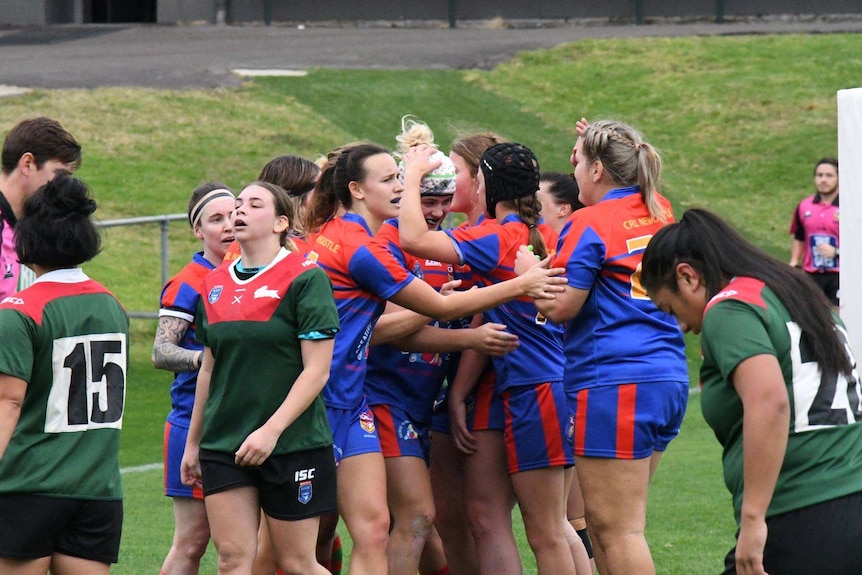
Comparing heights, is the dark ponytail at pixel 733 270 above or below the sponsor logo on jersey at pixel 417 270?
above

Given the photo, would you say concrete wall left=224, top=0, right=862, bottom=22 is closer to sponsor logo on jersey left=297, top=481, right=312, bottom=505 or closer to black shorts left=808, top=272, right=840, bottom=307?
black shorts left=808, top=272, right=840, bottom=307

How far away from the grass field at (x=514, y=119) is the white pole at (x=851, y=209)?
6492 millimetres

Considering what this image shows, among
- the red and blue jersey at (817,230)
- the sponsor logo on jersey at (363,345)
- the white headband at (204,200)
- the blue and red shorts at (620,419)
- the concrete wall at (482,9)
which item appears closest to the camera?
the blue and red shorts at (620,419)

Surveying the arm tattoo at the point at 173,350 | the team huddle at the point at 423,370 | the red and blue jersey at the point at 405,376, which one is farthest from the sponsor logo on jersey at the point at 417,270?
the arm tattoo at the point at 173,350

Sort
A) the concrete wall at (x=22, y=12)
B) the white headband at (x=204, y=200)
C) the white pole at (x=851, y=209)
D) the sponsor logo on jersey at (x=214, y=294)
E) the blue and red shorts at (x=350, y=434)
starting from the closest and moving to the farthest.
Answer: the sponsor logo on jersey at (x=214, y=294)
the blue and red shorts at (x=350, y=434)
the white pole at (x=851, y=209)
the white headband at (x=204, y=200)
the concrete wall at (x=22, y=12)

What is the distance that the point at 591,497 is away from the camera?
189 inches

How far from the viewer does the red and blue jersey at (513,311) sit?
5.09 meters

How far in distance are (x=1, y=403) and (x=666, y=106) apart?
2143 centimetres

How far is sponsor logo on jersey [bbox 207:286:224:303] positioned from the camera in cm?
455

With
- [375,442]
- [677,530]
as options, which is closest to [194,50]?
[677,530]

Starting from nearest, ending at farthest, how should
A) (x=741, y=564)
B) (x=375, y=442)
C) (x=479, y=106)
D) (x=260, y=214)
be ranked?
(x=741, y=564), (x=260, y=214), (x=375, y=442), (x=479, y=106)

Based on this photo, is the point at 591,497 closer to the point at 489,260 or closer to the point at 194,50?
the point at 489,260

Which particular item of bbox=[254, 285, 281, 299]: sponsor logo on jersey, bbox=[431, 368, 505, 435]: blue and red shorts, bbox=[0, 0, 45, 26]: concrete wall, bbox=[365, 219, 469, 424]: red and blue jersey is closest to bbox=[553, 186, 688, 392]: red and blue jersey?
bbox=[431, 368, 505, 435]: blue and red shorts

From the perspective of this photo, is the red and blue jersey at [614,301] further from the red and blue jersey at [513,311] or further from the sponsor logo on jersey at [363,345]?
the sponsor logo on jersey at [363,345]
